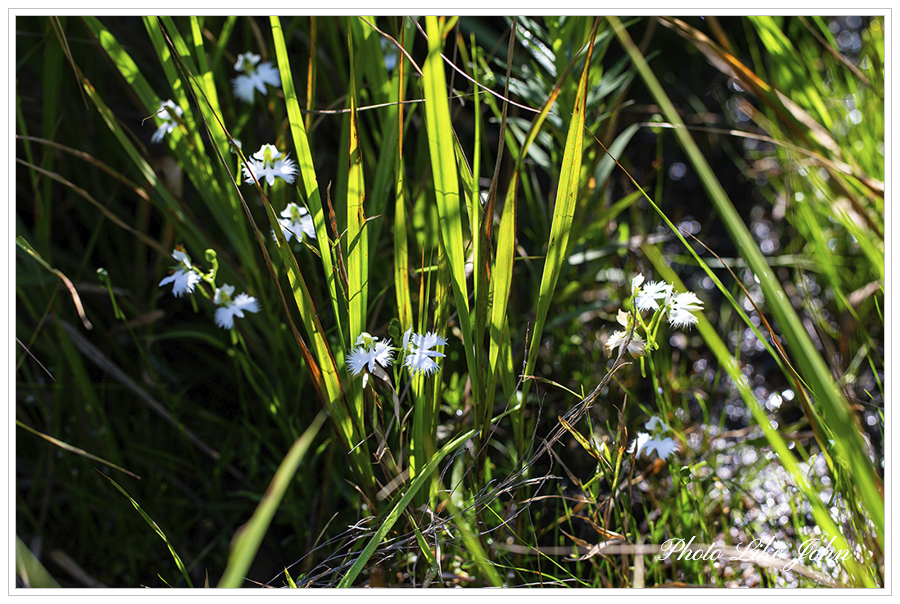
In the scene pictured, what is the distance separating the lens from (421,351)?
0.54 m

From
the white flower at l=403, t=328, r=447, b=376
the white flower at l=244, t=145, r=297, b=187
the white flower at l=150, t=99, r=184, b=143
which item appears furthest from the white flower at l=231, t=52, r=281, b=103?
the white flower at l=403, t=328, r=447, b=376

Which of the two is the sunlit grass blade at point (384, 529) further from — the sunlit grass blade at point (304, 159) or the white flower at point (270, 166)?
the white flower at point (270, 166)

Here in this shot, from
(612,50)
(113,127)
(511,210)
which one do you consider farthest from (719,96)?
(113,127)

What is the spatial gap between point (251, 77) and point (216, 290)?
0.36 m

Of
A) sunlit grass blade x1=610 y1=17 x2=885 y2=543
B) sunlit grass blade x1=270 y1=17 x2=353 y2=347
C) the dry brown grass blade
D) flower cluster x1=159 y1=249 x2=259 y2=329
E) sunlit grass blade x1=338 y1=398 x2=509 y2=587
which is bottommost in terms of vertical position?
sunlit grass blade x1=338 y1=398 x2=509 y2=587

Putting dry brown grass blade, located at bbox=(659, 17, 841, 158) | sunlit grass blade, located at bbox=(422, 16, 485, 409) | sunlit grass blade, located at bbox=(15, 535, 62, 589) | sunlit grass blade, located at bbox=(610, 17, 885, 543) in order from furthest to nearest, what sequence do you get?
1. dry brown grass blade, located at bbox=(659, 17, 841, 158)
2. sunlit grass blade, located at bbox=(15, 535, 62, 589)
3. sunlit grass blade, located at bbox=(422, 16, 485, 409)
4. sunlit grass blade, located at bbox=(610, 17, 885, 543)

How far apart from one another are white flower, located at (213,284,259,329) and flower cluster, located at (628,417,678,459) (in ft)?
1.68

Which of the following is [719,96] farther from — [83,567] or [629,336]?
[83,567]

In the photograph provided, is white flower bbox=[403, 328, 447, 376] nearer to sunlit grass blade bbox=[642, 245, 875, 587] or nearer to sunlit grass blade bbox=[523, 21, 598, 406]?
sunlit grass blade bbox=[523, 21, 598, 406]

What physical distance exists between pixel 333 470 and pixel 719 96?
4.12 ft

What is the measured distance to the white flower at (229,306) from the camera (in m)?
0.69

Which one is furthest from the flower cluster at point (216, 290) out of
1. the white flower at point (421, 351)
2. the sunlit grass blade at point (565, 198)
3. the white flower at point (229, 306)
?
the sunlit grass blade at point (565, 198)

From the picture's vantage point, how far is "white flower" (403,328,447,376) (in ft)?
1.74

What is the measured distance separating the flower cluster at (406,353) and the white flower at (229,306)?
215 millimetres
